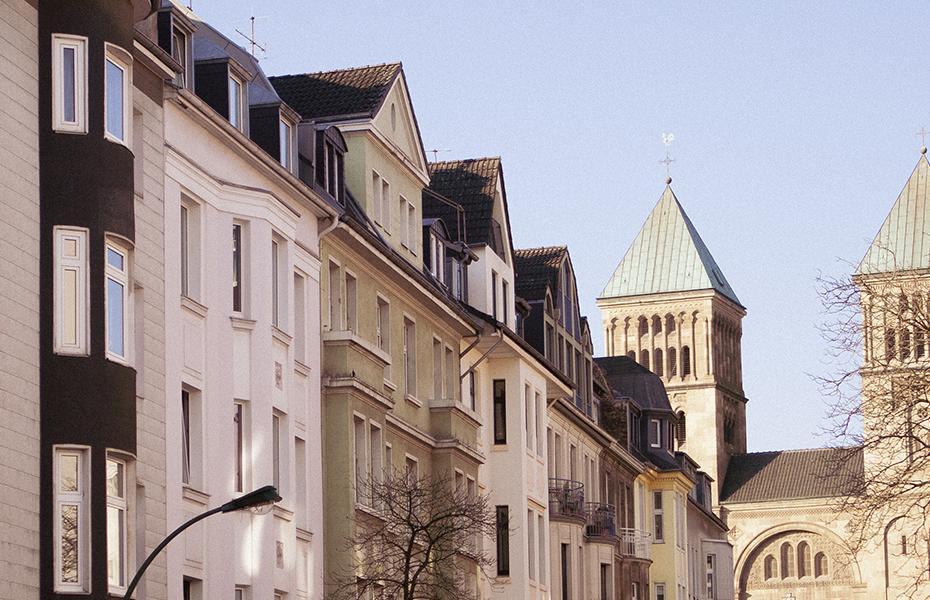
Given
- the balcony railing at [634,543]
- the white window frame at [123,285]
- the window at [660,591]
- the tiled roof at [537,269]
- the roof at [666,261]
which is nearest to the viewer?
the white window frame at [123,285]

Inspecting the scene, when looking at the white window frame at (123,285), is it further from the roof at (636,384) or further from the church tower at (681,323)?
the church tower at (681,323)

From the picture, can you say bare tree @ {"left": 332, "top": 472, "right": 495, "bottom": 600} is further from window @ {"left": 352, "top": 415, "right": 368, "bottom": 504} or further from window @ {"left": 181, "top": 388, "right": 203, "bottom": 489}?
window @ {"left": 181, "top": 388, "right": 203, "bottom": 489}

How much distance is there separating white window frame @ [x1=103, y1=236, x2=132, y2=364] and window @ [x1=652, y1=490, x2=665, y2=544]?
171 ft

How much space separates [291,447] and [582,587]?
27.2 m

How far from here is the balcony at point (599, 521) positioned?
202ft

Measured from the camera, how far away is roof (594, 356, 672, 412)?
78562mm

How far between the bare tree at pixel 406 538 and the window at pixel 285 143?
5.45 metres

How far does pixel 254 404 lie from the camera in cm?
3241

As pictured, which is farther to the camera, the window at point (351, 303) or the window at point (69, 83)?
the window at point (351, 303)

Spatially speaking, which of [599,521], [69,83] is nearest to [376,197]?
[69,83]

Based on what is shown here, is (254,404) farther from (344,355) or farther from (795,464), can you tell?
(795,464)

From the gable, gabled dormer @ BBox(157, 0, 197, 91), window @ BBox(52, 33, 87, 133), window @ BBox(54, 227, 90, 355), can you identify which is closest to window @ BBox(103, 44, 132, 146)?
window @ BBox(52, 33, 87, 133)

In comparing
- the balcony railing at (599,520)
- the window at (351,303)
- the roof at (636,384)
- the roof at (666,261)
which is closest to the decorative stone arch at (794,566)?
the roof at (666,261)

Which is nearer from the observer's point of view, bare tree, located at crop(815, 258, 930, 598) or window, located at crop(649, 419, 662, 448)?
bare tree, located at crop(815, 258, 930, 598)
